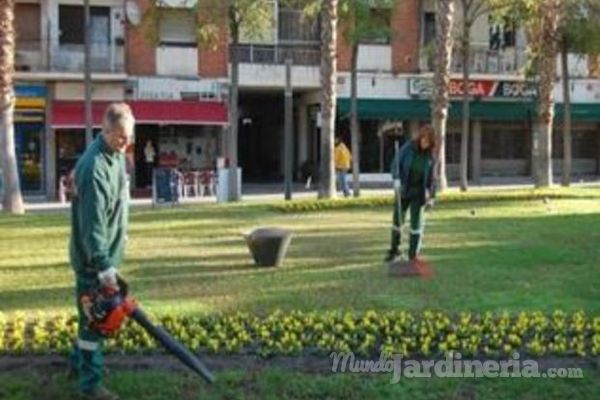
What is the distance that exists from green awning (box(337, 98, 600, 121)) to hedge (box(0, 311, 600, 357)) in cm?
3301

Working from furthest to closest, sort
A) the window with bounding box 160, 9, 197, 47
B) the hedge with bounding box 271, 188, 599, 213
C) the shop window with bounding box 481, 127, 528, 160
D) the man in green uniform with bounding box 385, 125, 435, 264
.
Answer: the shop window with bounding box 481, 127, 528, 160 < the window with bounding box 160, 9, 197, 47 < the hedge with bounding box 271, 188, 599, 213 < the man in green uniform with bounding box 385, 125, 435, 264

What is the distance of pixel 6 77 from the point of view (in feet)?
74.2

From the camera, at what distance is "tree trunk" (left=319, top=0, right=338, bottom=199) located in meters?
25.3

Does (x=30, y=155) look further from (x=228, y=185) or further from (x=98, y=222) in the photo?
(x=98, y=222)

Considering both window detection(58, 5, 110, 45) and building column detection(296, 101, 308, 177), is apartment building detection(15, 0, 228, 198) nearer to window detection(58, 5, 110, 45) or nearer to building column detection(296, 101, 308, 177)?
window detection(58, 5, 110, 45)

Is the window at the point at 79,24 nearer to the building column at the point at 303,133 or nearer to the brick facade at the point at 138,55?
the brick facade at the point at 138,55

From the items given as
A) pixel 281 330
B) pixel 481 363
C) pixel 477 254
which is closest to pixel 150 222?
pixel 477 254

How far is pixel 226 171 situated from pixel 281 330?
817 inches

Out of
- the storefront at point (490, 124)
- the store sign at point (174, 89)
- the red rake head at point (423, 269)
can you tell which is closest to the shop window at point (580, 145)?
the storefront at point (490, 124)

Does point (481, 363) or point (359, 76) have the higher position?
point (359, 76)

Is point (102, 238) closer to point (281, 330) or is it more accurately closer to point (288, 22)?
point (281, 330)

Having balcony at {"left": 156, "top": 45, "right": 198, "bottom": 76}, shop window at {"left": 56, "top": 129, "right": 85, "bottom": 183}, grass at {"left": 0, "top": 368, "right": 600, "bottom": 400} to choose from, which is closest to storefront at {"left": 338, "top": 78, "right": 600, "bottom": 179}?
balcony at {"left": 156, "top": 45, "right": 198, "bottom": 76}

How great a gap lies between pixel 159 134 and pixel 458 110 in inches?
532

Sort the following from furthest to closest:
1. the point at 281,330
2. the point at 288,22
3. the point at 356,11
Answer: the point at 288,22 → the point at 356,11 → the point at 281,330
